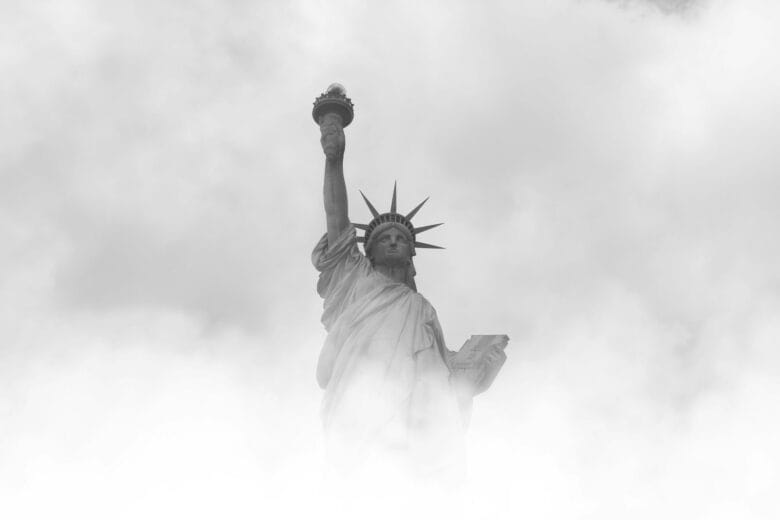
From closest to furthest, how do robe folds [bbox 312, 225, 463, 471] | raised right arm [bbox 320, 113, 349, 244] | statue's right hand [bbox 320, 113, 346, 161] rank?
robe folds [bbox 312, 225, 463, 471]
raised right arm [bbox 320, 113, 349, 244]
statue's right hand [bbox 320, 113, 346, 161]

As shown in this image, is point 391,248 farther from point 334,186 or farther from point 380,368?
point 380,368

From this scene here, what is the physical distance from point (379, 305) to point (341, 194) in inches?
60.8

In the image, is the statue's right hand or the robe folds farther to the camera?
the statue's right hand

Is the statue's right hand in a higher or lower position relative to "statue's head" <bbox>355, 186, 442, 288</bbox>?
higher

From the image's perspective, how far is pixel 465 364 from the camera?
13.6 m

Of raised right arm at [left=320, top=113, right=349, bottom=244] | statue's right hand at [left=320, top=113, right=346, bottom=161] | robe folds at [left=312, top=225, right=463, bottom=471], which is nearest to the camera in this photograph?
robe folds at [left=312, top=225, right=463, bottom=471]

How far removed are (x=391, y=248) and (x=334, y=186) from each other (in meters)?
→ 1.01

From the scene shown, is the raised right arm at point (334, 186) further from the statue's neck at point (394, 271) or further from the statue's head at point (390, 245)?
the statue's neck at point (394, 271)

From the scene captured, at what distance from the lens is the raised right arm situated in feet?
46.0

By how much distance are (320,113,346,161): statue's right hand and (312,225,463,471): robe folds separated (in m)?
0.91

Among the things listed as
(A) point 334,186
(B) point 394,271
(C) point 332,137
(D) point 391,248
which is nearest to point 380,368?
(B) point 394,271

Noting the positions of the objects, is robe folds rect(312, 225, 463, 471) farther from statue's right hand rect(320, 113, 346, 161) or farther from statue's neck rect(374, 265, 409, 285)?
statue's right hand rect(320, 113, 346, 161)

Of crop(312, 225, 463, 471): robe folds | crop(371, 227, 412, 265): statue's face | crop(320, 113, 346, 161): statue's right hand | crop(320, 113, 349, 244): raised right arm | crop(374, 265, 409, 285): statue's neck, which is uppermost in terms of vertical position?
crop(320, 113, 346, 161): statue's right hand

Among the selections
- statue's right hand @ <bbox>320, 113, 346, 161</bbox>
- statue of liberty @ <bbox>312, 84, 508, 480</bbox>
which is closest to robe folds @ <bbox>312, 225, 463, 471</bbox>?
statue of liberty @ <bbox>312, 84, 508, 480</bbox>
